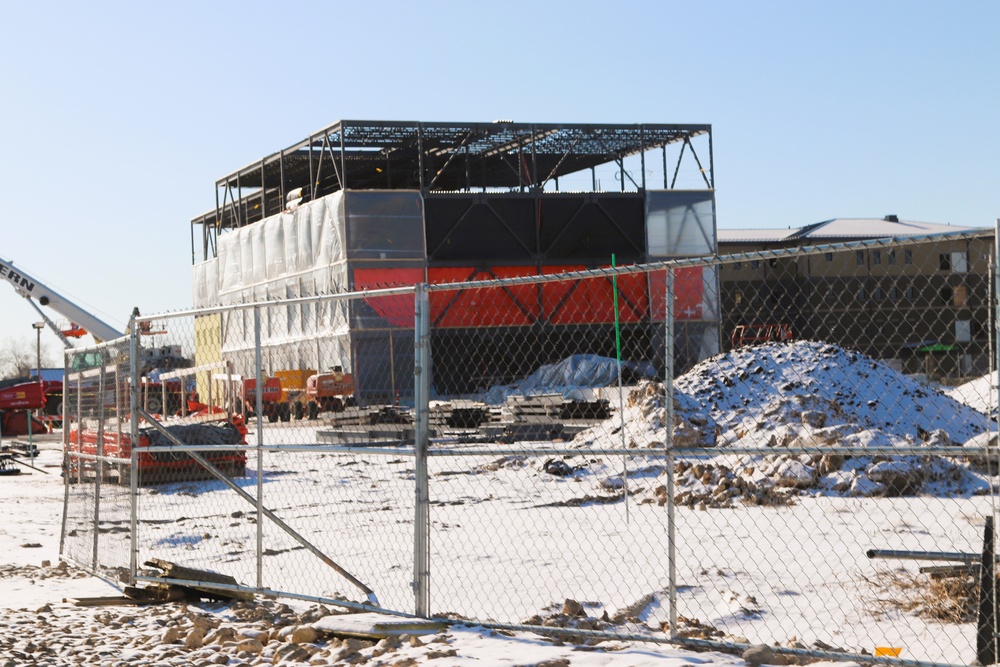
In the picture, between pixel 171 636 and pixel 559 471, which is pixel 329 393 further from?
pixel 171 636

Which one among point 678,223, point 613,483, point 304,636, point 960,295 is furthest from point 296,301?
point 960,295

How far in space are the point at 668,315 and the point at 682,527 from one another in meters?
6.51

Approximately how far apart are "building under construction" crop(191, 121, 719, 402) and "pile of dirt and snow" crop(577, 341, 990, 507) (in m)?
20.9

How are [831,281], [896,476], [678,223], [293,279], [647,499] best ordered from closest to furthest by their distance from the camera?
1. [896,476]
2. [647,499]
3. [293,279]
4. [678,223]
5. [831,281]

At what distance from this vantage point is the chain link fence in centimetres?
789

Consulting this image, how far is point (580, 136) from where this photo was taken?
156ft

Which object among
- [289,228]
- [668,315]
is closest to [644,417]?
[668,315]

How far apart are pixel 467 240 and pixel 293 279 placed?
7.47 meters

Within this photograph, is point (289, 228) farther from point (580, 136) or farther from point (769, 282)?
point (769, 282)

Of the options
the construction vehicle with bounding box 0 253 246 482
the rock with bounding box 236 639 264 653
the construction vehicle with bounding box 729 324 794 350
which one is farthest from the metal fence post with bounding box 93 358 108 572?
the construction vehicle with bounding box 729 324 794 350

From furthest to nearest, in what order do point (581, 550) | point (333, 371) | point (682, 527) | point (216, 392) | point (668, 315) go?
point (333, 371), point (216, 392), point (682, 527), point (581, 550), point (668, 315)

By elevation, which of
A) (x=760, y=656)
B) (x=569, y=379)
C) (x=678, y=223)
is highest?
(x=678, y=223)

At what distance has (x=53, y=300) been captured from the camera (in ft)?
135

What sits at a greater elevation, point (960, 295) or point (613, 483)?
point (960, 295)
